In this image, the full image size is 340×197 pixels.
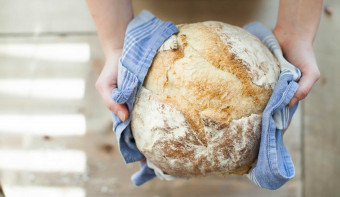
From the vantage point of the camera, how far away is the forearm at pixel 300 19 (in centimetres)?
107

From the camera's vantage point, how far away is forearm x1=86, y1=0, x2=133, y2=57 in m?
1.03

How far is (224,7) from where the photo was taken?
1477 mm

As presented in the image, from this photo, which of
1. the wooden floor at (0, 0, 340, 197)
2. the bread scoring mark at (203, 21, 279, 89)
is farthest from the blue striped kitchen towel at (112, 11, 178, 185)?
the wooden floor at (0, 0, 340, 197)

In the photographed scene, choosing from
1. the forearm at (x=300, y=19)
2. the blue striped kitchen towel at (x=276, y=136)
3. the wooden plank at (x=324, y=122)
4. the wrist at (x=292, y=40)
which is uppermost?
the forearm at (x=300, y=19)

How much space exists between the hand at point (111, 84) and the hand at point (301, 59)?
490 mm

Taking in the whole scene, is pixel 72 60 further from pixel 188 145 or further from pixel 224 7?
pixel 188 145

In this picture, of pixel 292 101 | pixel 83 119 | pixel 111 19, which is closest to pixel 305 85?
pixel 292 101

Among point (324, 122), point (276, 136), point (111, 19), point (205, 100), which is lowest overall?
point (324, 122)

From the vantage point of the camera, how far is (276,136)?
0.92 meters

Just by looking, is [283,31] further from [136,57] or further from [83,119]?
[83,119]

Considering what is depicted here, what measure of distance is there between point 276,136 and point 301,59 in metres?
0.28

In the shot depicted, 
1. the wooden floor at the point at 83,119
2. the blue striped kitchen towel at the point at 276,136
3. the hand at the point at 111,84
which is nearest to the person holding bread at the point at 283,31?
the hand at the point at 111,84

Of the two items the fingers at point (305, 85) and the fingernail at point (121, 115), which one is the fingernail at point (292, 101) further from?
the fingernail at point (121, 115)

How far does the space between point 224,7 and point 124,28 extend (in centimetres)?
59
